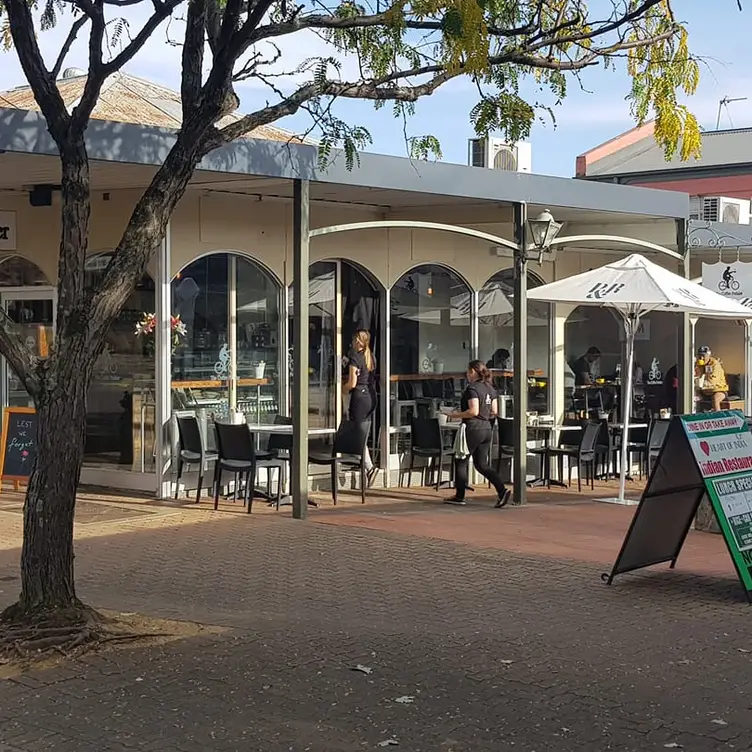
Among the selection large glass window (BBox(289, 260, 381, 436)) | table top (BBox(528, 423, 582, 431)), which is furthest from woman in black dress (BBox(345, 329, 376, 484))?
table top (BBox(528, 423, 582, 431))

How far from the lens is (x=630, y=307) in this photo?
1345cm

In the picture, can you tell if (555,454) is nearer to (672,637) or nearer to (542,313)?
(542,313)

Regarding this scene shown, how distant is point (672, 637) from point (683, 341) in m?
7.94

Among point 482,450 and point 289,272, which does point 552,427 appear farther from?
point 289,272

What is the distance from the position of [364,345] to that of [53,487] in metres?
7.47

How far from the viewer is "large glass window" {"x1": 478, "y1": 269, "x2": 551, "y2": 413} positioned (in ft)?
51.7

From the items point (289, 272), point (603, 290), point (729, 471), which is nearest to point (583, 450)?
point (603, 290)

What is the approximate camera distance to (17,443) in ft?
42.4

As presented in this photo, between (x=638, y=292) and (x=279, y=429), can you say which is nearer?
(x=638, y=292)

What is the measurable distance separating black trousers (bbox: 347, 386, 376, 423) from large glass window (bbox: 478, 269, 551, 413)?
93.1 inches

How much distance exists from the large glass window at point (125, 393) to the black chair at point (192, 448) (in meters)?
0.44

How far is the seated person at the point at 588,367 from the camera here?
17125mm

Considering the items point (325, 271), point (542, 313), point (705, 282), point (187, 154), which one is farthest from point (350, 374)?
point (187, 154)

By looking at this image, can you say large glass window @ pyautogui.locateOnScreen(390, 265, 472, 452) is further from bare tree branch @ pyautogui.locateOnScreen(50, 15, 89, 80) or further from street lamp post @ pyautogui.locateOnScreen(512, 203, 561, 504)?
bare tree branch @ pyautogui.locateOnScreen(50, 15, 89, 80)
